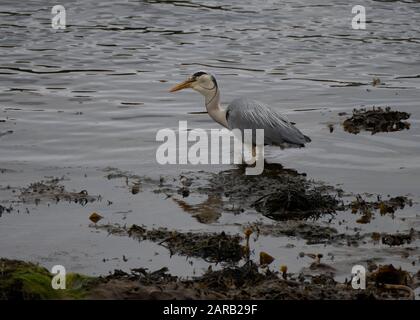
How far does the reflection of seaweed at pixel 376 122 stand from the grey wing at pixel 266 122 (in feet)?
6.03

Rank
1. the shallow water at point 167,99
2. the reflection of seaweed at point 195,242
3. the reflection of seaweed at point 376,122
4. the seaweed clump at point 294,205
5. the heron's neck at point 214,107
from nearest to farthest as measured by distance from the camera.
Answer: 1. the reflection of seaweed at point 195,242
2. the shallow water at point 167,99
3. the seaweed clump at point 294,205
4. the heron's neck at point 214,107
5. the reflection of seaweed at point 376,122

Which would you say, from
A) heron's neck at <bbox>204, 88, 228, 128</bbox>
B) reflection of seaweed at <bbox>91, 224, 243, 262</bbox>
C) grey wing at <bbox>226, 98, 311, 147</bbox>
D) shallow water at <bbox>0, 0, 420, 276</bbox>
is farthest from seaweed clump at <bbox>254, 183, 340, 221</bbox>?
heron's neck at <bbox>204, 88, 228, 128</bbox>

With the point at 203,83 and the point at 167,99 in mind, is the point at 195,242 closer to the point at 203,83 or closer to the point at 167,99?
the point at 203,83

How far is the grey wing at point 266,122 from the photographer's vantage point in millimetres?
11852

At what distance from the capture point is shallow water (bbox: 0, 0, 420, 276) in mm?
8805

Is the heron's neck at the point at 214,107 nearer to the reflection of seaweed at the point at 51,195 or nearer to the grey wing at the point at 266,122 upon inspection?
the grey wing at the point at 266,122

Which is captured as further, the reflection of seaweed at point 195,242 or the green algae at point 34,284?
the reflection of seaweed at point 195,242

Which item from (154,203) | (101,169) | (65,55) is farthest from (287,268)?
(65,55)

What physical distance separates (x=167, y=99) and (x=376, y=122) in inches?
159

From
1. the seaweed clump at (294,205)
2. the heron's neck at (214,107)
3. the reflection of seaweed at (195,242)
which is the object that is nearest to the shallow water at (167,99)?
the reflection of seaweed at (195,242)

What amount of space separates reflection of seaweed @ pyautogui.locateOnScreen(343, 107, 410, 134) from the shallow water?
0.79 ft

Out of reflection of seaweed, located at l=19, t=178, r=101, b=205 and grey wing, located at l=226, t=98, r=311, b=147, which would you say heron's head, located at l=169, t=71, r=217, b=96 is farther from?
reflection of seaweed, located at l=19, t=178, r=101, b=205

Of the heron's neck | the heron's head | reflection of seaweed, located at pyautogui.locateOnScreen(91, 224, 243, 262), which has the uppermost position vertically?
the heron's head

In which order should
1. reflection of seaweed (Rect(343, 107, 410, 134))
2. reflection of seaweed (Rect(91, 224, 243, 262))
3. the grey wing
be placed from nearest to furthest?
1. reflection of seaweed (Rect(91, 224, 243, 262))
2. the grey wing
3. reflection of seaweed (Rect(343, 107, 410, 134))
